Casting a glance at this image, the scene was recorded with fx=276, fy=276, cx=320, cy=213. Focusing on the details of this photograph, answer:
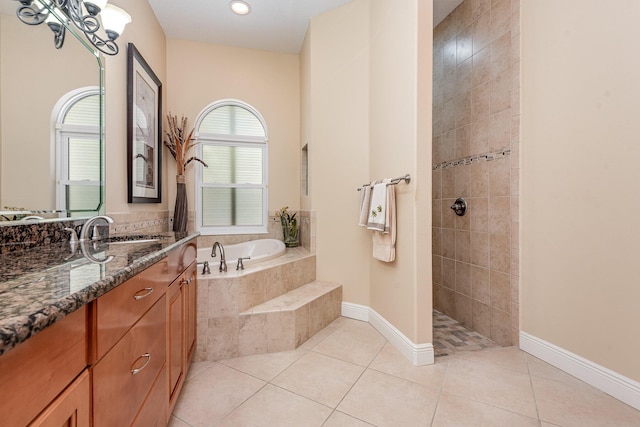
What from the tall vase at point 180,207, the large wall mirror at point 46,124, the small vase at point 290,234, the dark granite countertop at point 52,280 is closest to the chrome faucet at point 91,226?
the large wall mirror at point 46,124

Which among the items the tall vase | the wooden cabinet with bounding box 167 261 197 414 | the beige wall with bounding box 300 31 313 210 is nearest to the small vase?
the beige wall with bounding box 300 31 313 210

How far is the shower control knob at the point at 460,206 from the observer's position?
2.40 m

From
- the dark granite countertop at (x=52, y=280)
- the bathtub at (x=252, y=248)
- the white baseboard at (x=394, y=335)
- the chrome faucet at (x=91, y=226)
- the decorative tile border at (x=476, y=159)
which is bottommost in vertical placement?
the white baseboard at (x=394, y=335)

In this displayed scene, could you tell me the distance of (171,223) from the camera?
3.06 m

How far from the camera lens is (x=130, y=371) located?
838 mm

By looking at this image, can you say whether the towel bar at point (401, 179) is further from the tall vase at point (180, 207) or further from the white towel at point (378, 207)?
the tall vase at point (180, 207)

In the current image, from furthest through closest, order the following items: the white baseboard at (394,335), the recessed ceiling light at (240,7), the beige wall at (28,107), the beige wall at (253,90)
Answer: the beige wall at (253,90)
the recessed ceiling light at (240,7)
the white baseboard at (394,335)
the beige wall at (28,107)

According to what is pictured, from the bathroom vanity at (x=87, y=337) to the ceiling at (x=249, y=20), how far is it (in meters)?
2.46

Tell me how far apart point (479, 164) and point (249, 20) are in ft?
8.50

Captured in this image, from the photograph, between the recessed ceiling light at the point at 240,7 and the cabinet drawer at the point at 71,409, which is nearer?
the cabinet drawer at the point at 71,409

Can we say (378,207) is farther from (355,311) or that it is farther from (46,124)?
(46,124)

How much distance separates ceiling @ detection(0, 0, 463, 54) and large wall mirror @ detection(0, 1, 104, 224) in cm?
144

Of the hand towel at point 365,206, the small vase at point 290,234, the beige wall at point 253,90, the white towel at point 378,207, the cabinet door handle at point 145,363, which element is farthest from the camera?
the small vase at point 290,234

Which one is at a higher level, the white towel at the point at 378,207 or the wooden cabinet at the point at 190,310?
the white towel at the point at 378,207
